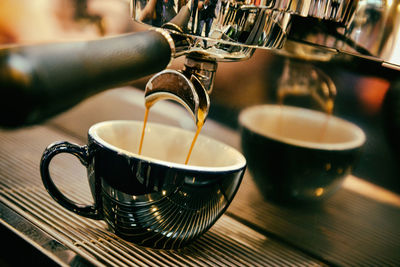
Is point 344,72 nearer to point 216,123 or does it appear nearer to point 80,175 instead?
point 216,123

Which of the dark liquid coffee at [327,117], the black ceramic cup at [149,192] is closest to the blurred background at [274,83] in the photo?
the dark liquid coffee at [327,117]

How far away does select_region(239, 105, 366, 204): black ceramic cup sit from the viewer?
419 mm

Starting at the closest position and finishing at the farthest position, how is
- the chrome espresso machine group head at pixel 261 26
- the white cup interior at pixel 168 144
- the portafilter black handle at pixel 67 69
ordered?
1. the portafilter black handle at pixel 67 69
2. the chrome espresso machine group head at pixel 261 26
3. the white cup interior at pixel 168 144

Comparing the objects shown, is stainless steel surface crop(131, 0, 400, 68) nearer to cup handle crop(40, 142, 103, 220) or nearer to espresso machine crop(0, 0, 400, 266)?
espresso machine crop(0, 0, 400, 266)

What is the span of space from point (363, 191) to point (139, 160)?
24cm

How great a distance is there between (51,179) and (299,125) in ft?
0.92

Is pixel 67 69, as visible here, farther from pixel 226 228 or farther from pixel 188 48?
pixel 226 228

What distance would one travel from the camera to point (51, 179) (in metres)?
0.36

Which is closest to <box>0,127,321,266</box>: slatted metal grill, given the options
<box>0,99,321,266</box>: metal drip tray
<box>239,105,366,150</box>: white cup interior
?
<box>0,99,321,266</box>: metal drip tray

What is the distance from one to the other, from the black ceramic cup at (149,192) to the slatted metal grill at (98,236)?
0.01 m

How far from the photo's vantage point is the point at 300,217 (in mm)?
454

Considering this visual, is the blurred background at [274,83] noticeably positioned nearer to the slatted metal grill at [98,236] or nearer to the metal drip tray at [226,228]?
the metal drip tray at [226,228]

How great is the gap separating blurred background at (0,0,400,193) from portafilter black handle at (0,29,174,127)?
0.08 m

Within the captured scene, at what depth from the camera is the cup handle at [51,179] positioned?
35 centimetres
